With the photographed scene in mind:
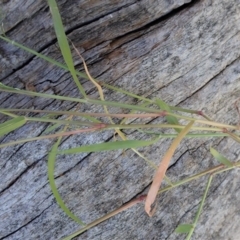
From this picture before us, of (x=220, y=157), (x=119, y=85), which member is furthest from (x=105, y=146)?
(x=119, y=85)

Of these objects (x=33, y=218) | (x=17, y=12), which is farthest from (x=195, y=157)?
(x=17, y=12)

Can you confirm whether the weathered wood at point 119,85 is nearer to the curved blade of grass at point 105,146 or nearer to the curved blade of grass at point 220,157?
the curved blade of grass at point 220,157

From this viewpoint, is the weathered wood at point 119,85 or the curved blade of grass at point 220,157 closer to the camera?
the curved blade of grass at point 220,157

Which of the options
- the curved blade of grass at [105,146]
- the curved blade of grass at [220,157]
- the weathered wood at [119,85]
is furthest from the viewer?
the weathered wood at [119,85]

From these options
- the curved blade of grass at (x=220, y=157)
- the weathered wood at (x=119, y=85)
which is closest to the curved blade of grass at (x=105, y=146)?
the curved blade of grass at (x=220, y=157)

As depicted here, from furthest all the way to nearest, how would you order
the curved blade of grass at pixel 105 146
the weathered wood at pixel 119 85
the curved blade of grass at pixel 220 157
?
1. the weathered wood at pixel 119 85
2. the curved blade of grass at pixel 220 157
3. the curved blade of grass at pixel 105 146

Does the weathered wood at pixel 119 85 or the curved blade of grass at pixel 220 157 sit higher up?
the weathered wood at pixel 119 85

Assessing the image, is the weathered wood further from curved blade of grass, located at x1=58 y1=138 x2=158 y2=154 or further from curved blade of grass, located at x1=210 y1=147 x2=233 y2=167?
curved blade of grass, located at x1=58 y1=138 x2=158 y2=154

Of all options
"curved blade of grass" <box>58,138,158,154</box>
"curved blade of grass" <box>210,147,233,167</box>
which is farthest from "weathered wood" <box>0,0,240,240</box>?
"curved blade of grass" <box>58,138,158,154</box>

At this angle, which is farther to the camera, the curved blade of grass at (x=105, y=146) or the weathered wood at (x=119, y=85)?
the weathered wood at (x=119, y=85)
